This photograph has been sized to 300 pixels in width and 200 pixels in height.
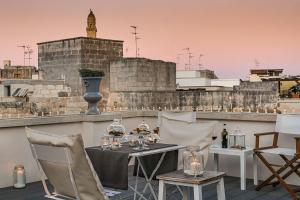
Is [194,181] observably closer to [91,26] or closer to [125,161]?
[125,161]

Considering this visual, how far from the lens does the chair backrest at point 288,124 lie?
5.70 meters

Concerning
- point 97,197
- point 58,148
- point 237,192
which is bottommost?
point 237,192

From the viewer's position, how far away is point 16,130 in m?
6.05

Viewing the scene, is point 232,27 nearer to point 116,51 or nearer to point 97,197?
point 116,51

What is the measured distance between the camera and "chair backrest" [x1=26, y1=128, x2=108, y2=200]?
3.22 m

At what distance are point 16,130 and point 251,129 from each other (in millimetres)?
3077

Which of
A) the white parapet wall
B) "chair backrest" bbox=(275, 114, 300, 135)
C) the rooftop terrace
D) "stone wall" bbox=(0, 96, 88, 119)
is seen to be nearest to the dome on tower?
"stone wall" bbox=(0, 96, 88, 119)

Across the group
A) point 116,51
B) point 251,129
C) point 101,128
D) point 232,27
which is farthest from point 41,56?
point 251,129

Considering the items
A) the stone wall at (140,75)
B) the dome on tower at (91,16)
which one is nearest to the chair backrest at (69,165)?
the stone wall at (140,75)

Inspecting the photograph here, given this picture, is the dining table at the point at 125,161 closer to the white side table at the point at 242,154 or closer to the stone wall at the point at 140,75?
the white side table at the point at 242,154

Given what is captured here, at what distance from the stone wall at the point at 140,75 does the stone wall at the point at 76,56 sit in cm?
81

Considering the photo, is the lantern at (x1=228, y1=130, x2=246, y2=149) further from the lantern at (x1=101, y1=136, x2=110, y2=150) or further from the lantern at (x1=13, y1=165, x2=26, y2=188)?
the lantern at (x1=13, y1=165, x2=26, y2=188)

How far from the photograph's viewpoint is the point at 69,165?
326cm

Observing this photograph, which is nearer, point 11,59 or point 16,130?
point 16,130
